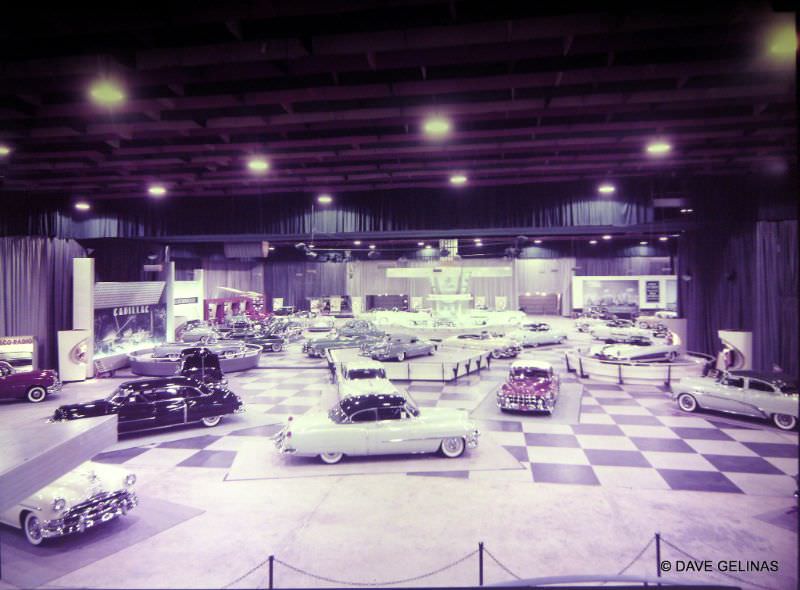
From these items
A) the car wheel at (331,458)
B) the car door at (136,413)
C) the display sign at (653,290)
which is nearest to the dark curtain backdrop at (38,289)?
the car door at (136,413)

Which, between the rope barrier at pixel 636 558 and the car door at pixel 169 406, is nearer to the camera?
the rope barrier at pixel 636 558

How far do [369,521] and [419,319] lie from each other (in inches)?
989

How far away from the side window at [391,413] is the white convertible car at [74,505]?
3792 millimetres

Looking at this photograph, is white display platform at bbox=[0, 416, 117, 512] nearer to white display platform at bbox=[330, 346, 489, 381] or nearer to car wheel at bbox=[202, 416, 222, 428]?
car wheel at bbox=[202, 416, 222, 428]

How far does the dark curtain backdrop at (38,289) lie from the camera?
1476 cm

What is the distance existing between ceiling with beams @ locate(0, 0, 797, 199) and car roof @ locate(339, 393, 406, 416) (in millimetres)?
4391

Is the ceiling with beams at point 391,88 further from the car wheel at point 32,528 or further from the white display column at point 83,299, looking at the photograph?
the white display column at point 83,299

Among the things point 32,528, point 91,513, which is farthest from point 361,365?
point 32,528

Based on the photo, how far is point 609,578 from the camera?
357 cm

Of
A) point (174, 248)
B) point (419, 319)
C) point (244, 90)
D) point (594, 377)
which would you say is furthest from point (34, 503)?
point (419, 319)

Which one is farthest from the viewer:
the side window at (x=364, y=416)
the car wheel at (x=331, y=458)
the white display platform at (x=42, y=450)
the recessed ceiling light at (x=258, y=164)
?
the recessed ceiling light at (x=258, y=164)

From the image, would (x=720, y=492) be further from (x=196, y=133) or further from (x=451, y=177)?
(x=196, y=133)

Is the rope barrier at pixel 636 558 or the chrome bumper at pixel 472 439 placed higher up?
the chrome bumper at pixel 472 439

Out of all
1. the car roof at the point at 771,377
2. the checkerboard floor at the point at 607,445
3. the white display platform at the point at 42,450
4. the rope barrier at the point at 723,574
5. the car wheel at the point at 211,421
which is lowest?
the rope barrier at the point at 723,574
